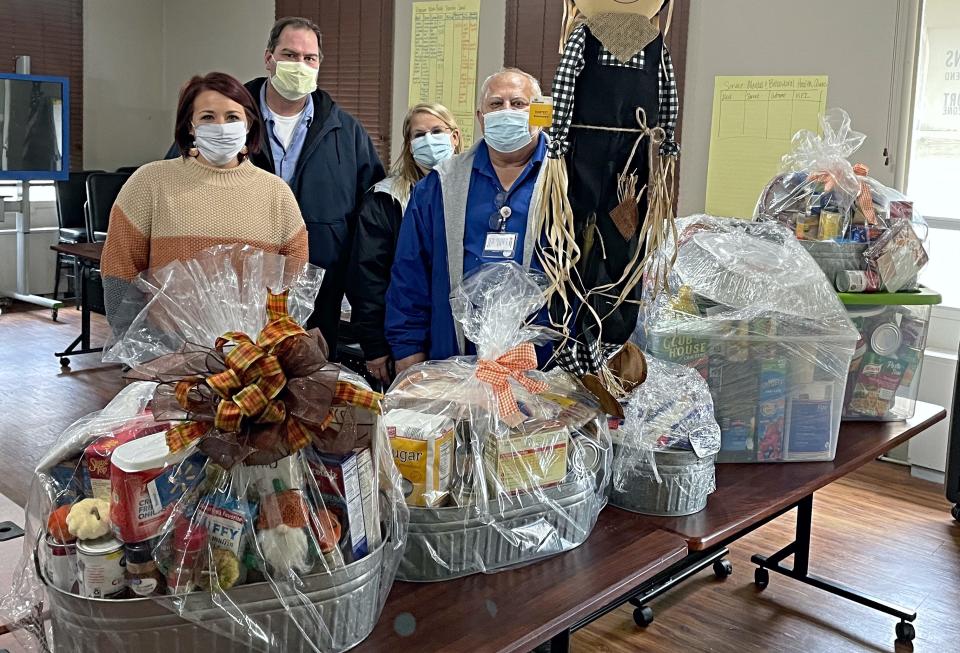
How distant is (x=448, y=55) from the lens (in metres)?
5.43

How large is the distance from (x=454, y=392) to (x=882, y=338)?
122cm

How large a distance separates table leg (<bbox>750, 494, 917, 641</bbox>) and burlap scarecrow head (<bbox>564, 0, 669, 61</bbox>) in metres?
1.62

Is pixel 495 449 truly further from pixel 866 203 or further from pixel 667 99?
pixel 866 203

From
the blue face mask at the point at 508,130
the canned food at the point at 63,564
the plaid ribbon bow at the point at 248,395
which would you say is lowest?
the canned food at the point at 63,564

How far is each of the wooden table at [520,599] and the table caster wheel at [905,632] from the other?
5.12ft

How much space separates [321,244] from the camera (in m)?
2.56

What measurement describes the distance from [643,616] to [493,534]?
1.56 metres

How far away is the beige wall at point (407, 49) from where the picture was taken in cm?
521

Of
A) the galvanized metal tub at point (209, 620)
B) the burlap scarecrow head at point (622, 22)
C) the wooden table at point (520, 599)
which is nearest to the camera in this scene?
the galvanized metal tub at point (209, 620)

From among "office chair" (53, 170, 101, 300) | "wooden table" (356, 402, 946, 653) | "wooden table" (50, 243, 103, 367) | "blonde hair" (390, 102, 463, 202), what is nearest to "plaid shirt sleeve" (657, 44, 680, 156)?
"wooden table" (356, 402, 946, 653)

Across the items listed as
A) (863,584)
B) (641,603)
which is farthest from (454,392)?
(863,584)

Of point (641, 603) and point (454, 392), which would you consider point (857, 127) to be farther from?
point (454, 392)

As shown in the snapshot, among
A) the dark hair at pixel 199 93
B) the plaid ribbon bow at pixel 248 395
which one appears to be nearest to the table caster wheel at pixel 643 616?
the dark hair at pixel 199 93

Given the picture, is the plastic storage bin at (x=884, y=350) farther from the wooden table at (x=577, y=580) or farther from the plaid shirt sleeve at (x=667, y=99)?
the plaid shirt sleeve at (x=667, y=99)
